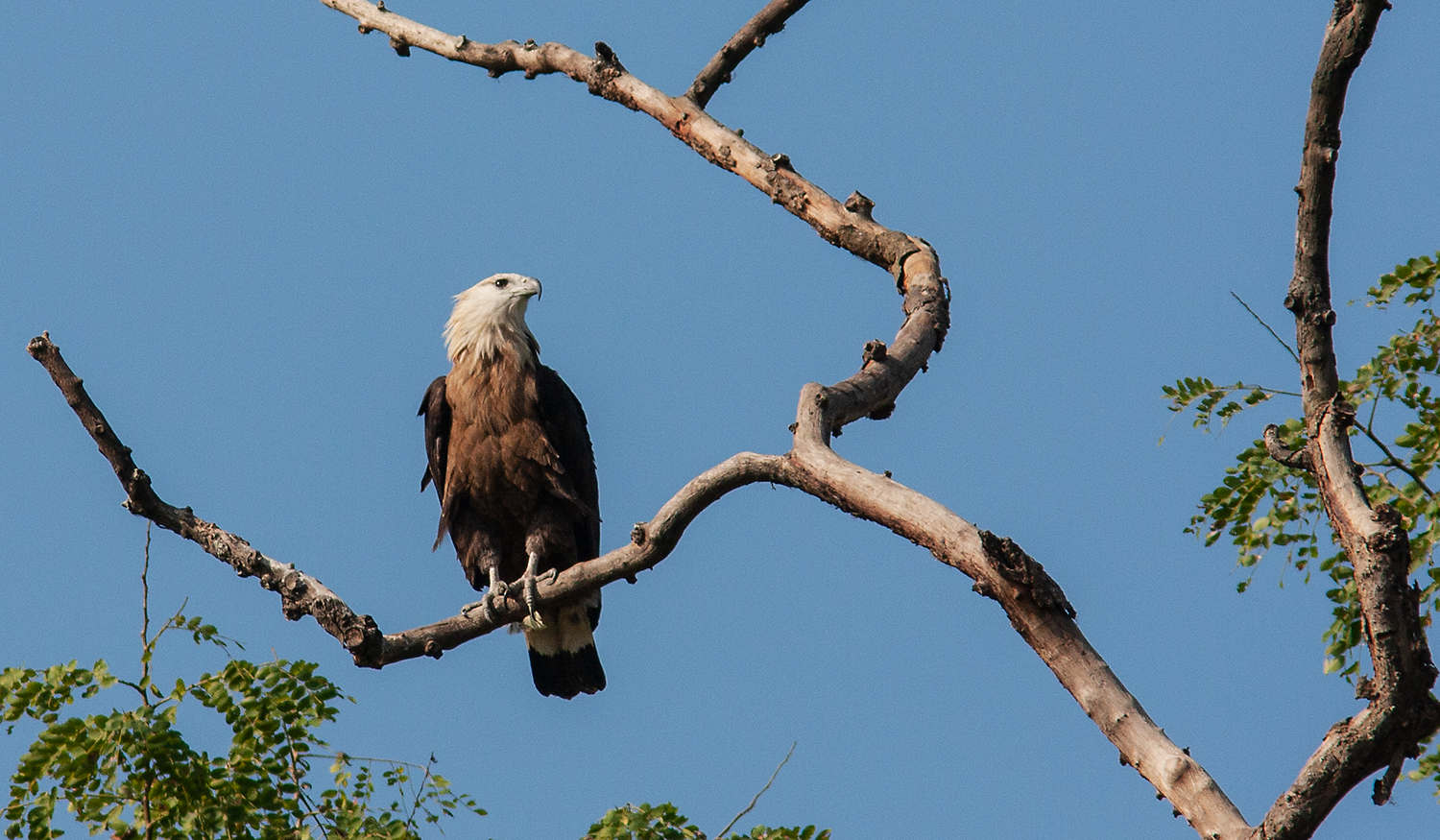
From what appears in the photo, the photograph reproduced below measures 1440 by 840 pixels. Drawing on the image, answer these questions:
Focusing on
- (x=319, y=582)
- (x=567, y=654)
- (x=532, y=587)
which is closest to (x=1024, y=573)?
(x=319, y=582)

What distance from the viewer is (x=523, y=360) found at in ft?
22.5

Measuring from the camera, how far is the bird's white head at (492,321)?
6.94 m

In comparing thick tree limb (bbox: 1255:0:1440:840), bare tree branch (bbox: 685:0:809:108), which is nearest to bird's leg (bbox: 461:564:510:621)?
bare tree branch (bbox: 685:0:809:108)

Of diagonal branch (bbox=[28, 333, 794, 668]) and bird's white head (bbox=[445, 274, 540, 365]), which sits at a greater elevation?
bird's white head (bbox=[445, 274, 540, 365])

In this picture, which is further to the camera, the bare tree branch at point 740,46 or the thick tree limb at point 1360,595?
the bare tree branch at point 740,46

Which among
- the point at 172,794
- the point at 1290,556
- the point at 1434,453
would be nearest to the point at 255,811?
the point at 172,794

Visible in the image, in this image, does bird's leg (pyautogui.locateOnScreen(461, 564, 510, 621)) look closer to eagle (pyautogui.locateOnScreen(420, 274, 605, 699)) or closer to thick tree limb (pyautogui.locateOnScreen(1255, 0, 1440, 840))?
eagle (pyautogui.locateOnScreen(420, 274, 605, 699))

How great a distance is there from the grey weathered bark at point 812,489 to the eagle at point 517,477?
842mm

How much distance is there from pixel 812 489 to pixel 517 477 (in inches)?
110

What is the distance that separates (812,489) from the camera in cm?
396

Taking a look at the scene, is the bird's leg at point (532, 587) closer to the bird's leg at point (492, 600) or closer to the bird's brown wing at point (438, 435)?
the bird's leg at point (492, 600)

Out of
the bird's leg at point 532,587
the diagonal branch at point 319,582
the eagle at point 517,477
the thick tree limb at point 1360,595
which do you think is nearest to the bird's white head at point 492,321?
the eagle at point 517,477

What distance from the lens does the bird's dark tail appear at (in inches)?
271

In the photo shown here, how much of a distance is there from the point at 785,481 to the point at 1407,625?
191 centimetres
